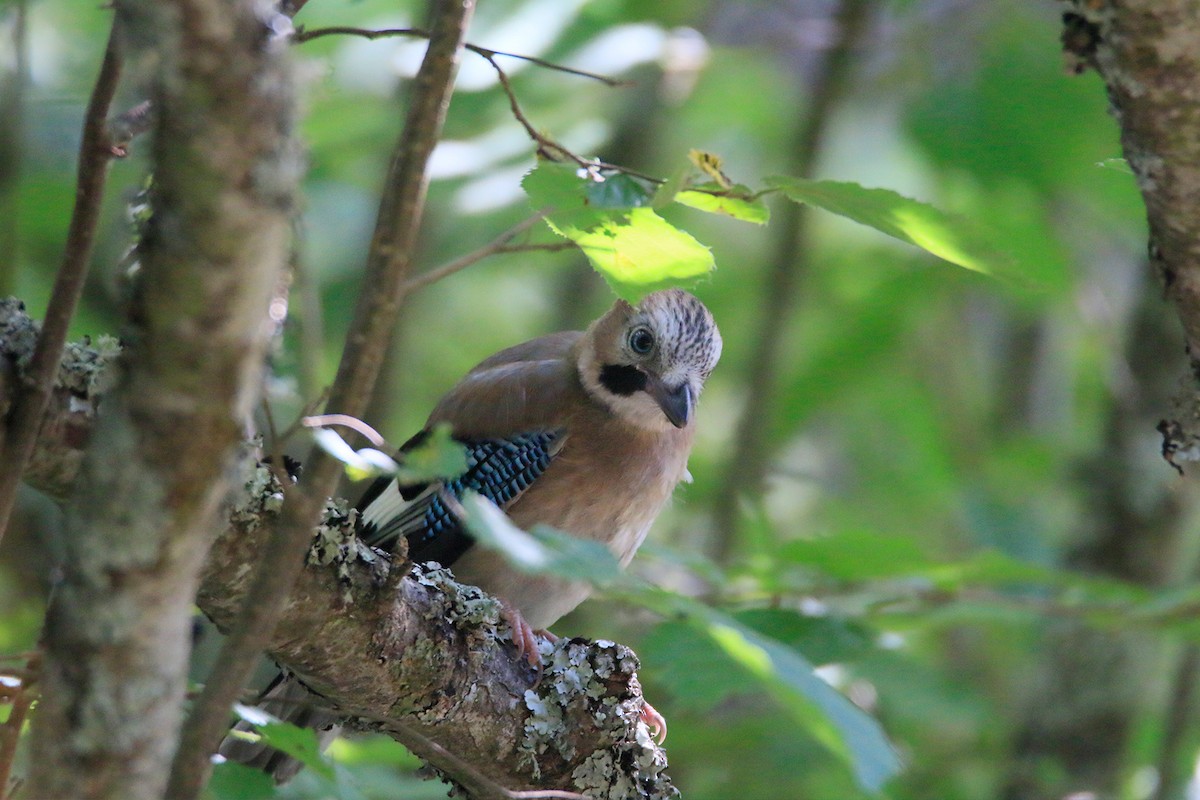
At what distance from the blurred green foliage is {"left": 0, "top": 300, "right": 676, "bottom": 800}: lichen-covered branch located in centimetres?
22

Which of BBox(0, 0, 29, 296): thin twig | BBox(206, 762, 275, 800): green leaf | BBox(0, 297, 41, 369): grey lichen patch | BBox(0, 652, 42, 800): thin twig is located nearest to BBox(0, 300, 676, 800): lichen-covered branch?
BBox(0, 297, 41, 369): grey lichen patch

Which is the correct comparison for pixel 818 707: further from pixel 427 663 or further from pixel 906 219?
pixel 427 663

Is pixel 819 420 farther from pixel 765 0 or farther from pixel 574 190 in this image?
pixel 574 190

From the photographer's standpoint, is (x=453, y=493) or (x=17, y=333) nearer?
(x=17, y=333)

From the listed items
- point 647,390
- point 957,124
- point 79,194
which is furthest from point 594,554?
point 957,124

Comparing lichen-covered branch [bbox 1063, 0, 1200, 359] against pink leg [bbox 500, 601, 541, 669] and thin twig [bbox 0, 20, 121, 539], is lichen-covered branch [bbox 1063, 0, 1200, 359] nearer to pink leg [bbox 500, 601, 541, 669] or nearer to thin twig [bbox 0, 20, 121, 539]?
thin twig [bbox 0, 20, 121, 539]

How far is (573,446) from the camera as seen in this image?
3.95m

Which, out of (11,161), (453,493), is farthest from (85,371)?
(11,161)

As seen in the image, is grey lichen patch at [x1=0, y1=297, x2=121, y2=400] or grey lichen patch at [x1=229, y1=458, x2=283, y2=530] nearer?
grey lichen patch at [x1=0, y1=297, x2=121, y2=400]

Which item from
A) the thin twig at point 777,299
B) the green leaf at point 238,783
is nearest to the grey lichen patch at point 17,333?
the green leaf at point 238,783

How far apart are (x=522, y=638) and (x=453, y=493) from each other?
94 cm

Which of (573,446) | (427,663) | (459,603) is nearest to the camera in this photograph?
(427,663)

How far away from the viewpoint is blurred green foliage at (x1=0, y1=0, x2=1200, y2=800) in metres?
3.73

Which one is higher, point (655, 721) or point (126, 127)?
point (126, 127)
